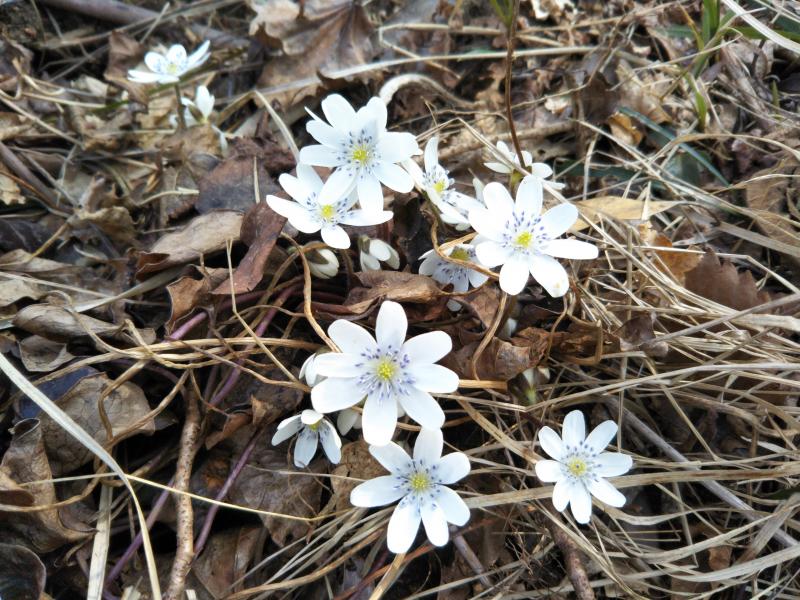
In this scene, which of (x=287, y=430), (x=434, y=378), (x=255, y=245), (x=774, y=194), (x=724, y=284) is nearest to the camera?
(x=434, y=378)

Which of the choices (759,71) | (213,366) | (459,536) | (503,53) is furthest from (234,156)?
(759,71)

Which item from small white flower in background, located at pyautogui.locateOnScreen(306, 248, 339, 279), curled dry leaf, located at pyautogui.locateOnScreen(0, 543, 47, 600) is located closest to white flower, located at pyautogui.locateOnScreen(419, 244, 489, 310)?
small white flower in background, located at pyautogui.locateOnScreen(306, 248, 339, 279)

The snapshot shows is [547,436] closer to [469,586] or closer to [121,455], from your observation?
[469,586]

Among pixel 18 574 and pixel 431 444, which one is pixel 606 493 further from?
pixel 18 574

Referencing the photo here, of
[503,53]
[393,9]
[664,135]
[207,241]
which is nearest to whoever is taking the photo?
[207,241]

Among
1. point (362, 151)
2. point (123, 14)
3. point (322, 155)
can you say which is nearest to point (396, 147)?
point (362, 151)

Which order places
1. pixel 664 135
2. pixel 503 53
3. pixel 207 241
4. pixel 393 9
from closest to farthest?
pixel 207 241
pixel 664 135
pixel 503 53
pixel 393 9
